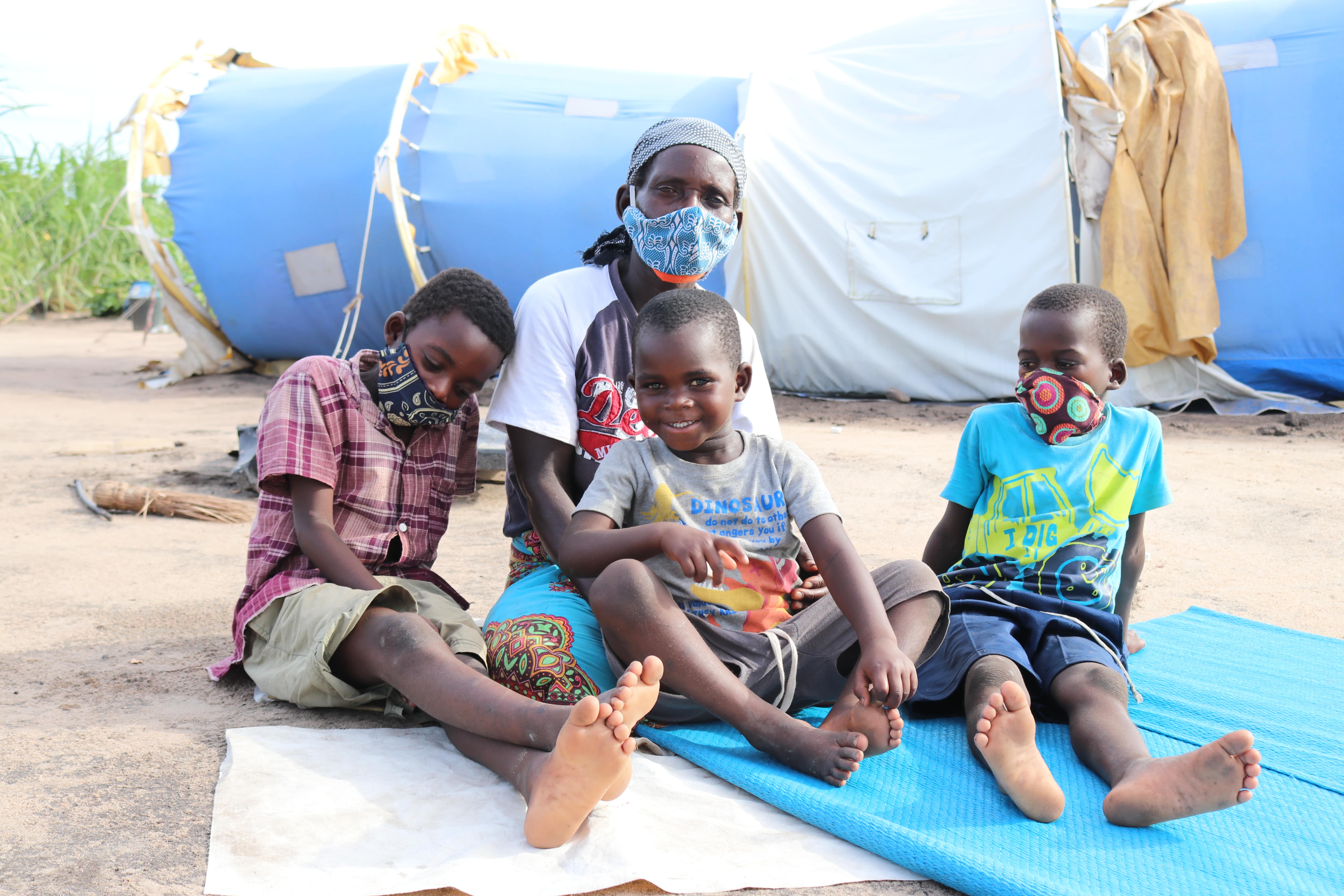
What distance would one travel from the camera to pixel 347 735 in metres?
2.12

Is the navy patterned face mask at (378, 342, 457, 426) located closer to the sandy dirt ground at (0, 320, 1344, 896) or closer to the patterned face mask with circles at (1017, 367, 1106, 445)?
the sandy dirt ground at (0, 320, 1344, 896)

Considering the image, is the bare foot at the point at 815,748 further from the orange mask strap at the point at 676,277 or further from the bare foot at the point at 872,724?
the orange mask strap at the point at 676,277

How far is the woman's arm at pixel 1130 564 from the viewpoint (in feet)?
8.04

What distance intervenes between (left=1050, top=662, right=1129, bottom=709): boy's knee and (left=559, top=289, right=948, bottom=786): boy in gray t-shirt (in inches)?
10.3

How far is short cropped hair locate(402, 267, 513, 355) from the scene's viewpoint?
237cm

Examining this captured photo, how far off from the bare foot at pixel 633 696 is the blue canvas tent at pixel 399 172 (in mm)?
6129

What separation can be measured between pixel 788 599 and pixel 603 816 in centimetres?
67

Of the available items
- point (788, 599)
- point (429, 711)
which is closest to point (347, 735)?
point (429, 711)

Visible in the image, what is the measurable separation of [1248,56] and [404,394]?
6.90 m

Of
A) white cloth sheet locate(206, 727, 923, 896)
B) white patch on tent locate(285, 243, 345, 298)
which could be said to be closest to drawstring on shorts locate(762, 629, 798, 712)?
white cloth sheet locate(206, 727, 923, 896)

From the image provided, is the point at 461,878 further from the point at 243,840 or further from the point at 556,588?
the point at 556,588

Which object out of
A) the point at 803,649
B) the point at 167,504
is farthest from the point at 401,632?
the point at 167,504

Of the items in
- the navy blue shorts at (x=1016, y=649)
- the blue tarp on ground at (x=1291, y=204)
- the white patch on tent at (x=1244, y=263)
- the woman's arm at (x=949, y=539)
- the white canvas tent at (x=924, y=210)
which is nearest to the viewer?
the navy blue shorts at (x=1016, y=649)

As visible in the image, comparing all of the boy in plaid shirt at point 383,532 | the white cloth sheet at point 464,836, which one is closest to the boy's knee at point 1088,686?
the white cloth sheet at point 464,836
